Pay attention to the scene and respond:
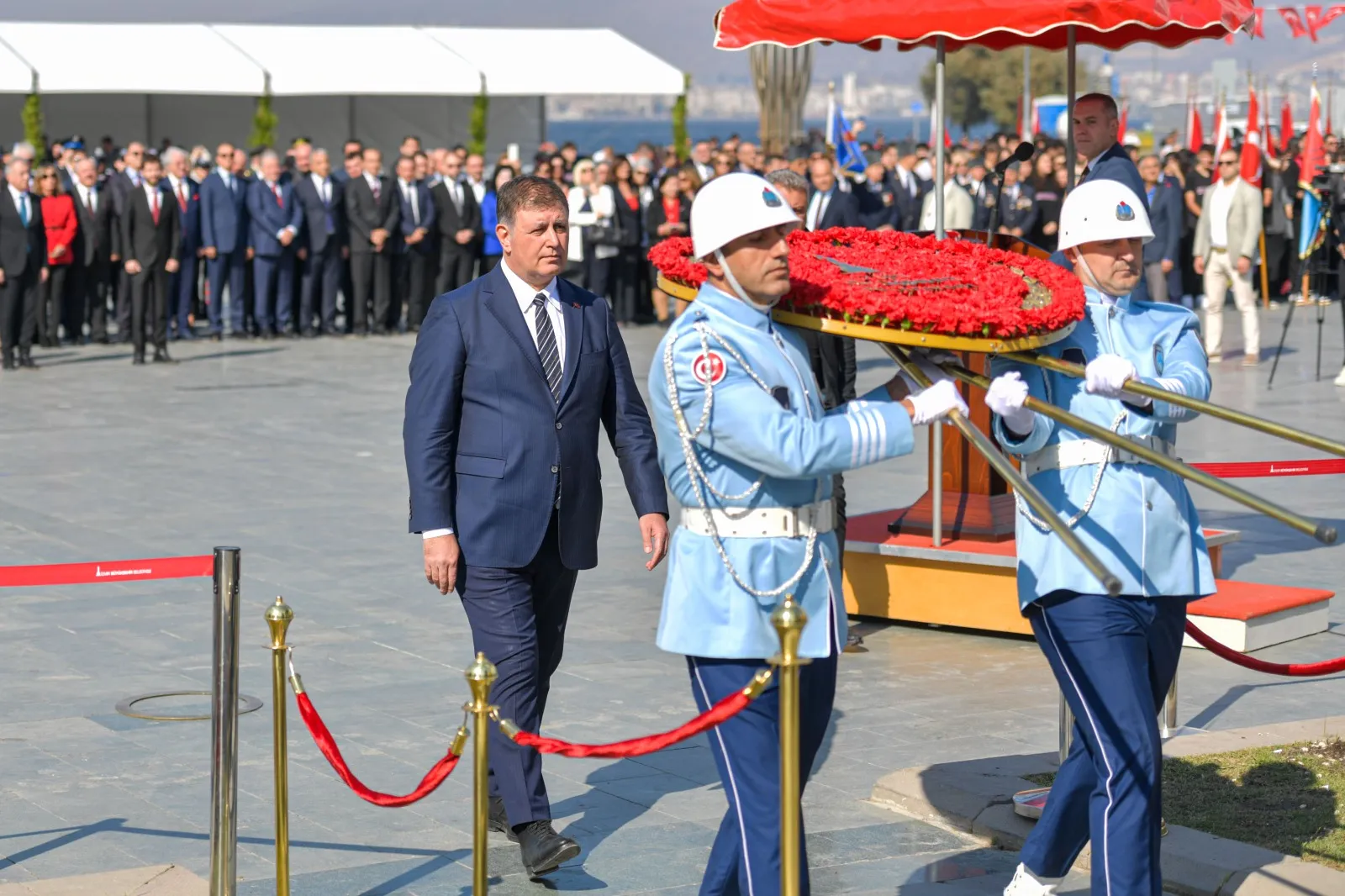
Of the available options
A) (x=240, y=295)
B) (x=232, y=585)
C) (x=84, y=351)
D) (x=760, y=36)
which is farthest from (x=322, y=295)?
(x=232, y=585)

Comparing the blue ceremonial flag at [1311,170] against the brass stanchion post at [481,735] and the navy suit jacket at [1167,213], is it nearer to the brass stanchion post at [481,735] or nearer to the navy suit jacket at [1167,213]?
the navy suit jacket at [1167,213]

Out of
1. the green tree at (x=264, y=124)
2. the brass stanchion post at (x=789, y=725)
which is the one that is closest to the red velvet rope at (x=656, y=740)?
the brass stanchion post at (x=789, y=725)

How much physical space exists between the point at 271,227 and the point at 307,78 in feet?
50.7

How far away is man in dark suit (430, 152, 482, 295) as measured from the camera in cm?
2252

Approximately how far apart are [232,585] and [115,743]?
2.23 m

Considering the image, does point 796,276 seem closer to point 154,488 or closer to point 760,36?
point 760,36

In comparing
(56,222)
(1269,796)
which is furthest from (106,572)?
(56,222)

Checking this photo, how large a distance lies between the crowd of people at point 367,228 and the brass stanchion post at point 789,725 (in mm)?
12747

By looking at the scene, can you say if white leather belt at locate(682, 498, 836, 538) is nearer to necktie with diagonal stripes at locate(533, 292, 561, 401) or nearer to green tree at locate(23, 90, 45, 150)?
necktie with diagonal stripes at locate(533, 292, 561, 401)

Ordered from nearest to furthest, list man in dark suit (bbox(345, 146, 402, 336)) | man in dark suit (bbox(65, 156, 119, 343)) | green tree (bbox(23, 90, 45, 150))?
man in dark suit (bbox(65, 156, 119, 343)), man in dark suit (bbox(345, 146, 402, 336)), green tree (bbox(23, 90, 45, 150))

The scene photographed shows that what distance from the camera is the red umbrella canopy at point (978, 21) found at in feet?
23.8

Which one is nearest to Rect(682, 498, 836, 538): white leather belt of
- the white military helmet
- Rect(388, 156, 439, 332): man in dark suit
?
the white military helmet

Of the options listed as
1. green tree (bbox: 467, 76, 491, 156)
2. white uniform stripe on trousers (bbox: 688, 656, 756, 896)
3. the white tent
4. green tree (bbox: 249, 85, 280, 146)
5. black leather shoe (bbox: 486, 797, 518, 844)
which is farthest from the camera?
green tree (bbox: 467, 76, 491, 156)

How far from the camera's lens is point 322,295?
74.1 ft
